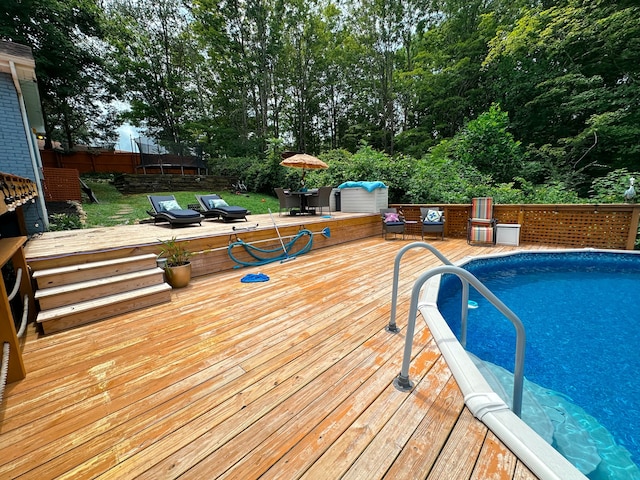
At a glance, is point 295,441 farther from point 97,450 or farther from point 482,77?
point 482,77

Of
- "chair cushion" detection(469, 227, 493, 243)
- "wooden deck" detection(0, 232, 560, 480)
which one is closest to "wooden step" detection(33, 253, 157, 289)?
"wooden deck" detection(0, 232, 560, 480)

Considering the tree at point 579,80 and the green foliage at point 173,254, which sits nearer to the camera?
the green foliage at point 173,254

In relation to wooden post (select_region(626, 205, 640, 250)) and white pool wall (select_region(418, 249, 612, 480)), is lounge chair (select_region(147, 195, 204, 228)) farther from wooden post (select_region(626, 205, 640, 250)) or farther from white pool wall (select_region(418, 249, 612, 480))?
wooden post (select_region(626, 205, 640, 250))

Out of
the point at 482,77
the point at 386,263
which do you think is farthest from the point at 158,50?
the point at 386,263

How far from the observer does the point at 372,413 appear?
1.46 meters

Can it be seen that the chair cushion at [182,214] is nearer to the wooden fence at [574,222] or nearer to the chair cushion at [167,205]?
the chair cushion at [167,205]

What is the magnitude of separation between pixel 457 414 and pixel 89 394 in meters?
2.21

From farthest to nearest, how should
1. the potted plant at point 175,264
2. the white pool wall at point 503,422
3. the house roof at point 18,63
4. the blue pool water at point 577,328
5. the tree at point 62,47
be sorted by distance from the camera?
the tree at point 62,47
the house roof at point 18,63
the potted plant at point 175,264
the blue pool water at point 577,328
the white pool wall at point 503,422

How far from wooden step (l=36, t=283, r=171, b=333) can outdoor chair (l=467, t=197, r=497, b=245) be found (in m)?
6.21

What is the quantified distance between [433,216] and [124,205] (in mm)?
10443

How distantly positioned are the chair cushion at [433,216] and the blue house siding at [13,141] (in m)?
8.21

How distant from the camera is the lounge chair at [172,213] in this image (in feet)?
16.8

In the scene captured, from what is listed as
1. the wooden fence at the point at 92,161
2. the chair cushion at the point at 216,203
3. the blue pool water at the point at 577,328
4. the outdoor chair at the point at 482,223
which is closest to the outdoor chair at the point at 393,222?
the outdoor chair at the point at 482,223

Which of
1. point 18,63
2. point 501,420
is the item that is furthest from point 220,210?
point 501,420
